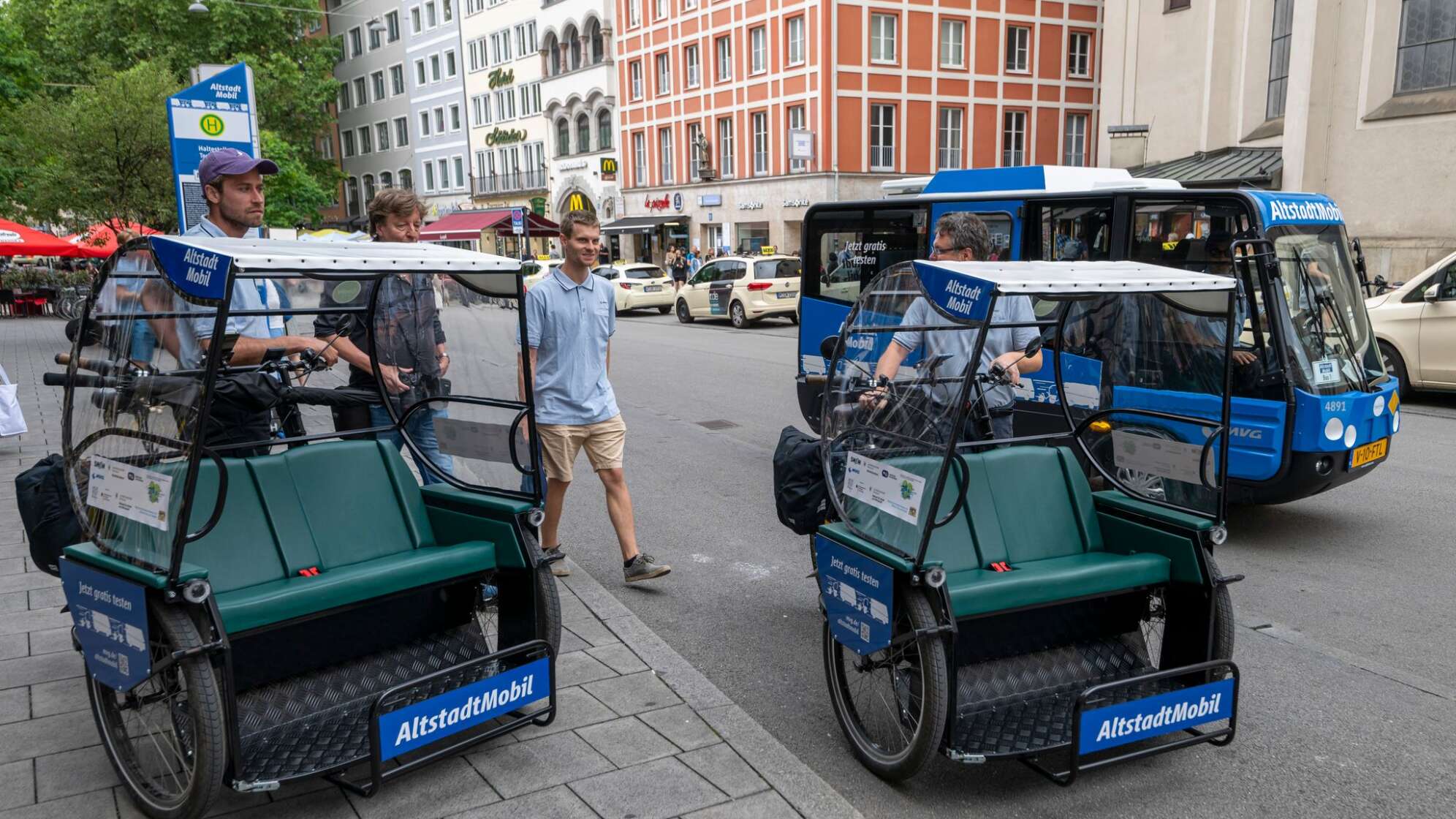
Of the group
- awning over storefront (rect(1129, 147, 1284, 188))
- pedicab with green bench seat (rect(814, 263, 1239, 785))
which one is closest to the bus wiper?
pedicab with green bench seat (rect(814, 263, 1239, 785))

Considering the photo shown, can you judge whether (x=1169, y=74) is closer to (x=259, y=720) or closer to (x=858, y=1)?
(x=858, y=1)

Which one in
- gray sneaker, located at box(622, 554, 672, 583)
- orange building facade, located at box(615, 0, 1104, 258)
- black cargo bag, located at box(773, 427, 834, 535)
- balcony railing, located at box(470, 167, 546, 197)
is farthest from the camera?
balcony railing, located at box(470, 167, 546, 197)

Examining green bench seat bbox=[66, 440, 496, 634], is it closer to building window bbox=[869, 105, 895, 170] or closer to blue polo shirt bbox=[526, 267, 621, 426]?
blue polo shirt bbox=[526, 267, 621, 426]

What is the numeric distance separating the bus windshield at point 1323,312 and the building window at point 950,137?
32.6m

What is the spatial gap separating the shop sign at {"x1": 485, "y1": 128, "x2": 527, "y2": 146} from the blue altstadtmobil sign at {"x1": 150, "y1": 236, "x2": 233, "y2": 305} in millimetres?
49833

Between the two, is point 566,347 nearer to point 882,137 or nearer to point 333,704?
point 333,704

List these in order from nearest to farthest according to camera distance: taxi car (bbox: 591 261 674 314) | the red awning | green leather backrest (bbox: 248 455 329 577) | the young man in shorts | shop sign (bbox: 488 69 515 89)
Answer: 1. green leather backrest (bbox: 248 455 329 577)
2. the young man in shorts
3. the red awning
4. taxi car (bbox: 591 261 674 314)
5. shop sign (bbox: 488 69 515 89)

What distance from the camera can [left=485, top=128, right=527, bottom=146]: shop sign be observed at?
5072 cm

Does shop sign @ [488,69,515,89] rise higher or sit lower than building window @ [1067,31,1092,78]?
higher

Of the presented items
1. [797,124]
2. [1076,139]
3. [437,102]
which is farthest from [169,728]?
[437,102]

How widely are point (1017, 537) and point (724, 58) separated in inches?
1520

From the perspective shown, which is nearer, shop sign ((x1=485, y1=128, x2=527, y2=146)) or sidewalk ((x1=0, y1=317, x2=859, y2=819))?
sidewalk ((x1=0, y1=317, x2=859, y2=819))

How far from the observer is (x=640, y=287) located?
28172 mm

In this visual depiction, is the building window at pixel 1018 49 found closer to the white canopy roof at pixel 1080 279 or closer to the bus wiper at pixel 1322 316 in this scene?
the bus wiper at pixel 1322 316
